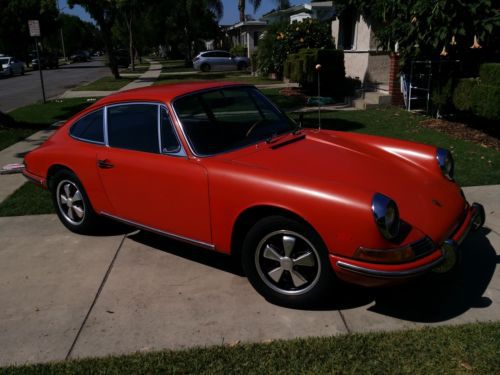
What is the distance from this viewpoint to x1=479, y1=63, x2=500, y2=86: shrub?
814cm

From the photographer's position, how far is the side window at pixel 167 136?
379 centimetres

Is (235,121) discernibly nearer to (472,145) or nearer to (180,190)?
(180,190)

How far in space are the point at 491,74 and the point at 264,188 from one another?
6.81 metres

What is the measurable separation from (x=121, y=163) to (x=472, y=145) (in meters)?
6.25

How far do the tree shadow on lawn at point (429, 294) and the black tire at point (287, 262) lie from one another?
0.15 metres

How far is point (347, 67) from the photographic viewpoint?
16906 millimetres

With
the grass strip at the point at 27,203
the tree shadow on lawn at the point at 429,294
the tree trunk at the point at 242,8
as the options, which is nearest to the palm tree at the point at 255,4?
the tree trunk at the point at 242,8

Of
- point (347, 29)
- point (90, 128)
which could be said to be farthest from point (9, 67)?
point (90, 128)

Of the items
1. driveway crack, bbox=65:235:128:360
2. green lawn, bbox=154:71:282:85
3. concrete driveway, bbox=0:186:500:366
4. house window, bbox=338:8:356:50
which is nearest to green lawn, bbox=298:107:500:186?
concrete driveway, bbox=0:186:500:366

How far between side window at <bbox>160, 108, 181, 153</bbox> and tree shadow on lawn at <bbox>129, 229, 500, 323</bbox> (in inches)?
42.2

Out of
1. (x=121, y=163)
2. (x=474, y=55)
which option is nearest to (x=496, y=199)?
(x=121, y=163)

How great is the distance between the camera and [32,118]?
13.5 metres

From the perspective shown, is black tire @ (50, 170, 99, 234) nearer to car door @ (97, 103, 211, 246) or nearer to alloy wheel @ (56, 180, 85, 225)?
alloy wheel @ (56, 180, 85, 225)

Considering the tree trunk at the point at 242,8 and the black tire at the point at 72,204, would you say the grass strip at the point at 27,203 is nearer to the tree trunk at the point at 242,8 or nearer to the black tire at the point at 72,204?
the black tire at the point at 72,204
